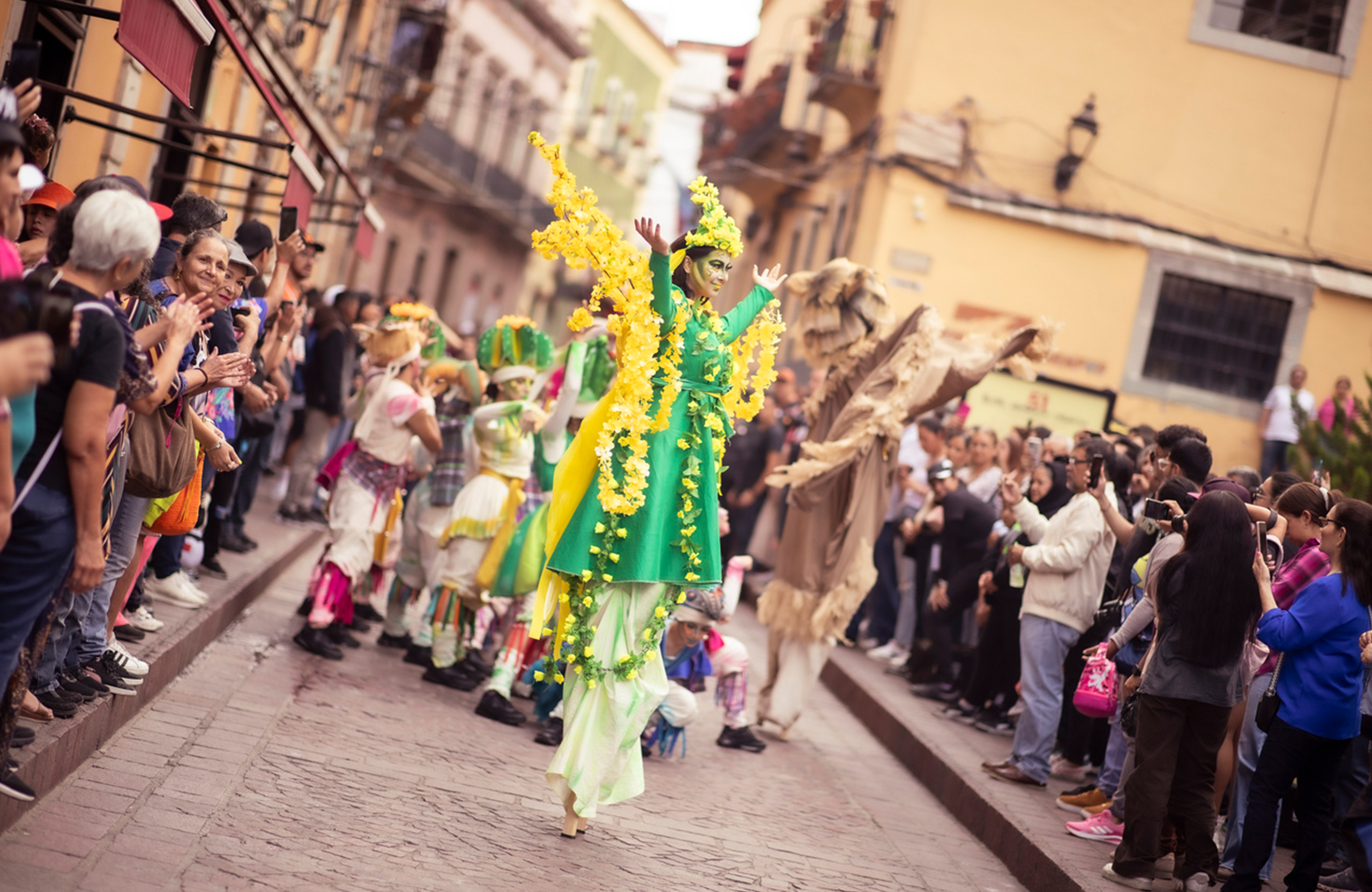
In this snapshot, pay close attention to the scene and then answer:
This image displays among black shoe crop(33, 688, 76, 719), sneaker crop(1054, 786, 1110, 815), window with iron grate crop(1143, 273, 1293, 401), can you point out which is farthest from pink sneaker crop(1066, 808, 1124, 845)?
window with iron grate crop(1143, 273, 1293, 401)

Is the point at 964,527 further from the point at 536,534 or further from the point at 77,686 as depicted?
the point at 77,686

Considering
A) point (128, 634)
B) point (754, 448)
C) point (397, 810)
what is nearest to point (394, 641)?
point (128, 634)

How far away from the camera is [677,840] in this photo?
6.16 meters

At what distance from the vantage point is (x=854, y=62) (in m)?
21.3

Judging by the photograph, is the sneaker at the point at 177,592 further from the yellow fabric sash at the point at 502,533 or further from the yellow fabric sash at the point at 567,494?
the yellow fabric sash at the point at 567,494

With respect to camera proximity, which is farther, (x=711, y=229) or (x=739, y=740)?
(x=739, y=740)

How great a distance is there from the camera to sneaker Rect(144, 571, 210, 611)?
796 centimetres

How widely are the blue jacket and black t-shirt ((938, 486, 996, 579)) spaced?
5.07 m

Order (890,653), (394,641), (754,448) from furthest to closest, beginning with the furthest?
(754,448), (890,653), (394,641)

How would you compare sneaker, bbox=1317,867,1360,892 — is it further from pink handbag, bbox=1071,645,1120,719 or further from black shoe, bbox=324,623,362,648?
black shoe, bbox=324,623,362,648

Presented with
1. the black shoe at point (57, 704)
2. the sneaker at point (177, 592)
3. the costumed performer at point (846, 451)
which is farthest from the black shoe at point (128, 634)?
the costumed performer at point (846, 451)

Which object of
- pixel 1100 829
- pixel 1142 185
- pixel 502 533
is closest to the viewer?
pixel 1100 829

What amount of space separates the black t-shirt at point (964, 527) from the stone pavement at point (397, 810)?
2.77m

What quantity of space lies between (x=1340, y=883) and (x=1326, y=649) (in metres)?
1.81
